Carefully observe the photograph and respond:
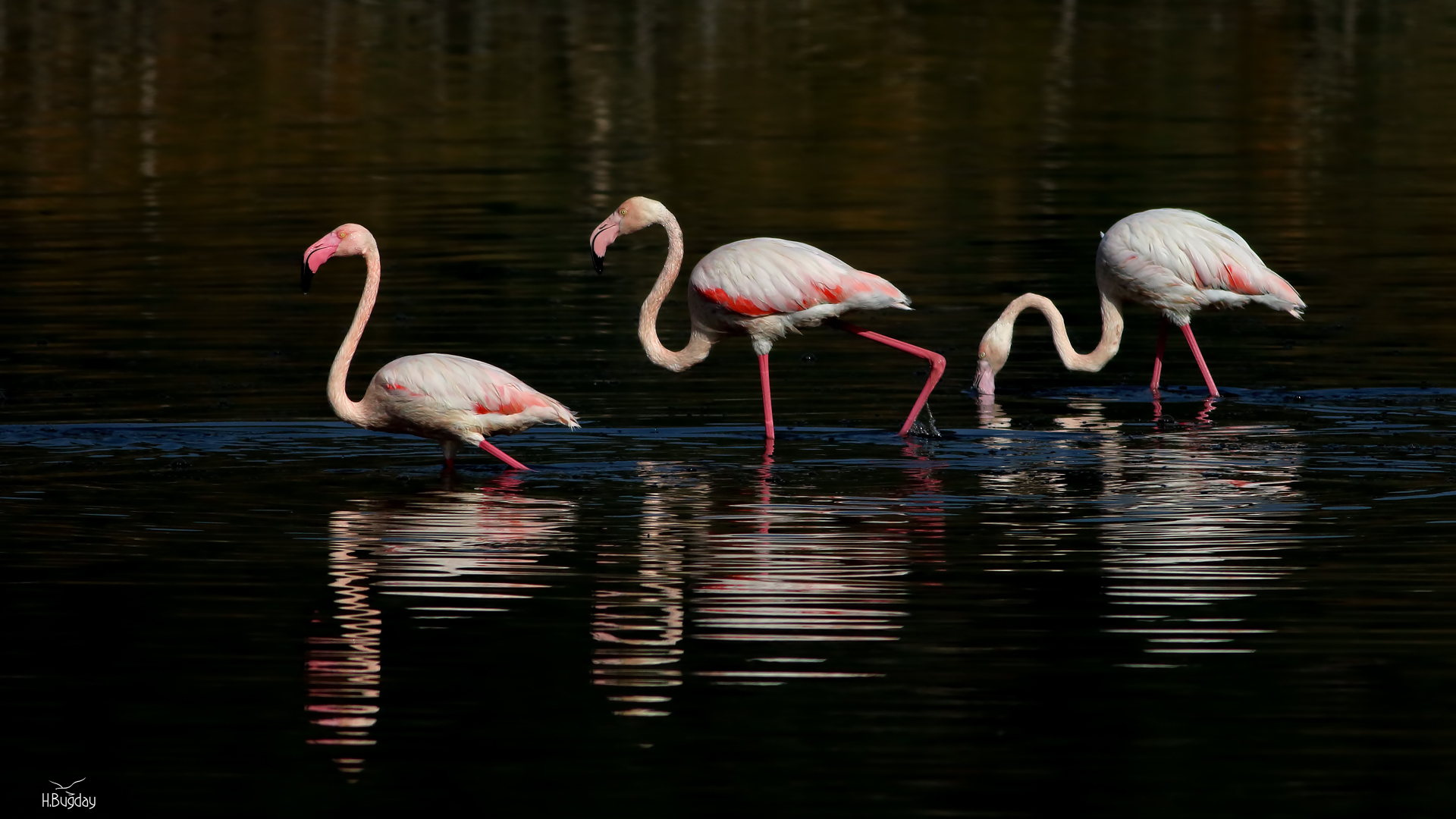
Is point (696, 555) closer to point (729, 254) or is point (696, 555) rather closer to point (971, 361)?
point (729, 254)

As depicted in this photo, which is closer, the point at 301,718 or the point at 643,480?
the point at 301,718

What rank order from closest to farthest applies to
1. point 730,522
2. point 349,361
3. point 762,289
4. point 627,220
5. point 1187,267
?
point 730,522 → point 349,361 → point 762,289 → point 627,220 → point 1187,267

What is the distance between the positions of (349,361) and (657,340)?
1.86 m

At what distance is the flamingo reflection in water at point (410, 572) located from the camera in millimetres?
6895

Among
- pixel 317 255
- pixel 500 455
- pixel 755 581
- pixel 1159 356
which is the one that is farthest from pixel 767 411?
pixel 755 581

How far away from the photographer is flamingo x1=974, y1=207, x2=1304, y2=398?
514 inches

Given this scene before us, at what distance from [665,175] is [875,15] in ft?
87.0

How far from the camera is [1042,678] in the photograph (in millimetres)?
6996

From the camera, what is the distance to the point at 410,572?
856cm

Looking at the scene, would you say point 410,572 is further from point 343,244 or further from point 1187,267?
point 1187,267

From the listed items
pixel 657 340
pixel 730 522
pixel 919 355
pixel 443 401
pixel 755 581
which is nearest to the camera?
pixel 755 581

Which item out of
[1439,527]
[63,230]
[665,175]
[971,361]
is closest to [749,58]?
[665,175]
